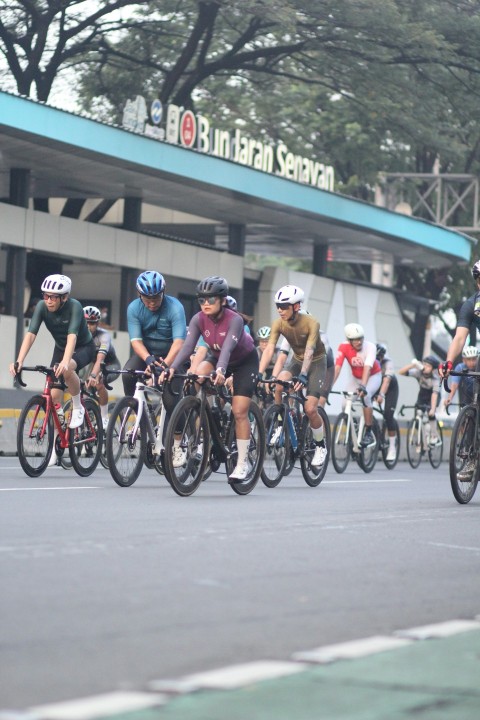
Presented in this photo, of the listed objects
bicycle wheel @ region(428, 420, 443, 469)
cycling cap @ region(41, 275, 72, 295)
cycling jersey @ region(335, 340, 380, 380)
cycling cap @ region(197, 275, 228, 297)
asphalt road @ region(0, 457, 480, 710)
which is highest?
cycling cap @ region(41, 275, 72, 295)

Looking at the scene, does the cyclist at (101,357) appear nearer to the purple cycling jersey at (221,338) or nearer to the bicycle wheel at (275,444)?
the bicycle wheel at (275,444)

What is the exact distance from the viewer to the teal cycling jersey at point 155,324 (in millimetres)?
14367

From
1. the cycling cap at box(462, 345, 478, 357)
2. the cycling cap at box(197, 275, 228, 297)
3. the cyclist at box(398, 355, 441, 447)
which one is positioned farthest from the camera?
the cyclist at box(398, 355, 441, 447)

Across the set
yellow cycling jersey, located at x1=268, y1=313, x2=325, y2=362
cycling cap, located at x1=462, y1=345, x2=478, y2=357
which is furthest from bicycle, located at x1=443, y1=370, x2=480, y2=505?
cycling cap, located at x1=462, y1=345, x2=478, y2=357

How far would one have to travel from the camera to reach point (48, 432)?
47.8 ft

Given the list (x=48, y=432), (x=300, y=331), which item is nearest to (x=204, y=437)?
(x=48, y=432)

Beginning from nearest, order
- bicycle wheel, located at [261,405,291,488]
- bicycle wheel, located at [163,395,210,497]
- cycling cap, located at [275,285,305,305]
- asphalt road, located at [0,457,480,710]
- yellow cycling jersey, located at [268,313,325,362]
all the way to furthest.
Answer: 1. asphalt road, located at [0,457,480,710]
2. bicycle wheel, located at [163,395,210,497]
3. bicycle wheel, located at [261,405,291,488]
4. cycling cap, located at [275,285,305,305]
5. yellow cycling jersey, located at [268,313,325,362]

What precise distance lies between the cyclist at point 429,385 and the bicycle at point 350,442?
5.43 m

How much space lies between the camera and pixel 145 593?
685cm

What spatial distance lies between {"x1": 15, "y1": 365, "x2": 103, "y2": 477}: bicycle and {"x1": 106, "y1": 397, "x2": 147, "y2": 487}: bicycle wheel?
108 centimetres

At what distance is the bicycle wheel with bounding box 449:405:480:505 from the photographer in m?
12.9

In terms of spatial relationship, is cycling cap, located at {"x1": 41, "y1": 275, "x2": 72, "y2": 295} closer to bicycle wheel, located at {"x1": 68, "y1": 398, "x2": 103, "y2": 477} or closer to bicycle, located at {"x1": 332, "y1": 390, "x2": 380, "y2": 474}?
bicycle wheel, located at {"x1": 68, "y1": 398, "x2": 103, "y2": 477}

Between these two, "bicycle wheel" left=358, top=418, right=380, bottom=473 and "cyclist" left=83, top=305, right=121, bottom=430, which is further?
"bicycle wheel" left=358, top=418, right=380, bottom=473

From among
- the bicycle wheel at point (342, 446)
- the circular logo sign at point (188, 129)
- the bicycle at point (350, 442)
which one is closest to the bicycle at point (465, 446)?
the bicycle wheel at point (342, 446)
